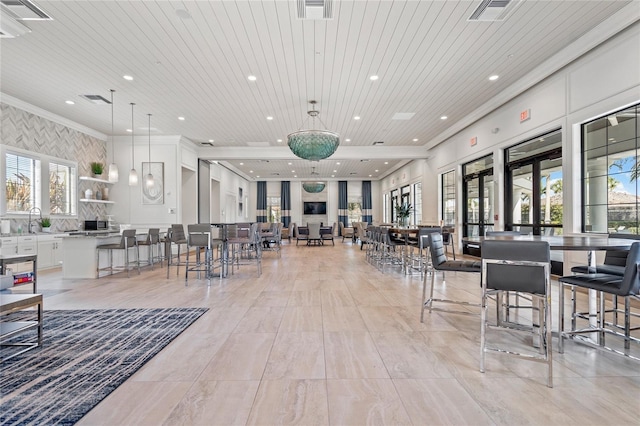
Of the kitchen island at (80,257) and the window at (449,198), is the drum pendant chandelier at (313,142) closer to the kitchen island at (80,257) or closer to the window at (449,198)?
the kitchen island at (80,257)

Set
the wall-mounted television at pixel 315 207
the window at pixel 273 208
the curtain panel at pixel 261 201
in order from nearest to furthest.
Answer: the curtain panel at pixel 261 201 < the wall-mounted television at pixel 315 207 < the window at pixel 273 208

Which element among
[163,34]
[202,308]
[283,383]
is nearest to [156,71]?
[163,34]

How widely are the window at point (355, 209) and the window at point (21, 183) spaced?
14.2m

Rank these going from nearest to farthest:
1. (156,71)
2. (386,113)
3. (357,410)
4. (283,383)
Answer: (357,410), (283,383), (156,71), (386,113)

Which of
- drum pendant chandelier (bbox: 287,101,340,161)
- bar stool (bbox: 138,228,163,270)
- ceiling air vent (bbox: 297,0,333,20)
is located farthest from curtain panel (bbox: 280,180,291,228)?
ceiling air vent (bbox: 297,0,333,20)

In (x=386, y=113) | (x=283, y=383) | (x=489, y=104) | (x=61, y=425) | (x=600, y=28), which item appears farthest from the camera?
(x=386, y=113)

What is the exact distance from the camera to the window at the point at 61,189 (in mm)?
7043

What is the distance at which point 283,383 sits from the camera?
1.94 m

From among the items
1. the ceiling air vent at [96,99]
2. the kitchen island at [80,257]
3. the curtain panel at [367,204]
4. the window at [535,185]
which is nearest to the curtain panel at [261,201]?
the curtain panel at [367,204]

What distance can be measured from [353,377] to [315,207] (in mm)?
16579

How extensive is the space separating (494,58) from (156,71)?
516cm

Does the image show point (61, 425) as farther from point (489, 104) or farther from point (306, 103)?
point (489, 104)

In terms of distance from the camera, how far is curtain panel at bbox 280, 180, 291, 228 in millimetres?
18406

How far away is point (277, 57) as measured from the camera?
4660 mm
